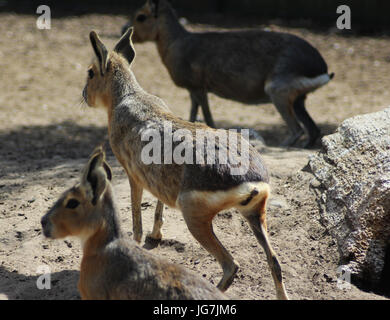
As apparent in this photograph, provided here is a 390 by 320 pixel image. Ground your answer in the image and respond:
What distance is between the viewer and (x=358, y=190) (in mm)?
4656

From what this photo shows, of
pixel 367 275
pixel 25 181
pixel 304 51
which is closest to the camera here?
pixel 367 275

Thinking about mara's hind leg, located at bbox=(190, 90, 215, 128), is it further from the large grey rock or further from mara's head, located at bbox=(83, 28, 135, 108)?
mara's head, located at bbox=(83, 28, 135, 108)

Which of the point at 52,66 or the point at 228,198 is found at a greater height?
the point at 228,198

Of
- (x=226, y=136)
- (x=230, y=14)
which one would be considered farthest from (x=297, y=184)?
(x=230, y=14)

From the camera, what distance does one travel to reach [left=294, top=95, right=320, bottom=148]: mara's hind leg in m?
7.80

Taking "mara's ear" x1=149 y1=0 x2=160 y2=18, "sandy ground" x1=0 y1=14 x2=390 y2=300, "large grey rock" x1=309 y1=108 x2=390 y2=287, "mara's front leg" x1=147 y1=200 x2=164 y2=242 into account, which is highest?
"mara's ear" x1=149 y1=0 x2=160 y2=18

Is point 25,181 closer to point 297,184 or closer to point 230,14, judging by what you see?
point 297,184

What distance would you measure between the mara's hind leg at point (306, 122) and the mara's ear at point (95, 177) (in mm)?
4818

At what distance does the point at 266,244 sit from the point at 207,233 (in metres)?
0.44

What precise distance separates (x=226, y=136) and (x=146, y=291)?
1.32m

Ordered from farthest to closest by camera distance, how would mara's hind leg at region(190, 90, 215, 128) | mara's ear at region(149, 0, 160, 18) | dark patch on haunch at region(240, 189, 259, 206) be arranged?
mara's ear at region(149, 0, 160, 18)
mara's hind leg at region(190, 90, 215, 128)
dark patch on haunch at region(240, 189, 259, 206)

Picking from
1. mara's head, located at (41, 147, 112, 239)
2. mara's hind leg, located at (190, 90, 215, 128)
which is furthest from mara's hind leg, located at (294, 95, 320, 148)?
mara's head, located at (41, 147, 112, 239)

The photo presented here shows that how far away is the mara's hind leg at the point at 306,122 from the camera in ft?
25.6

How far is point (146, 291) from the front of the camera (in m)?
3.22
